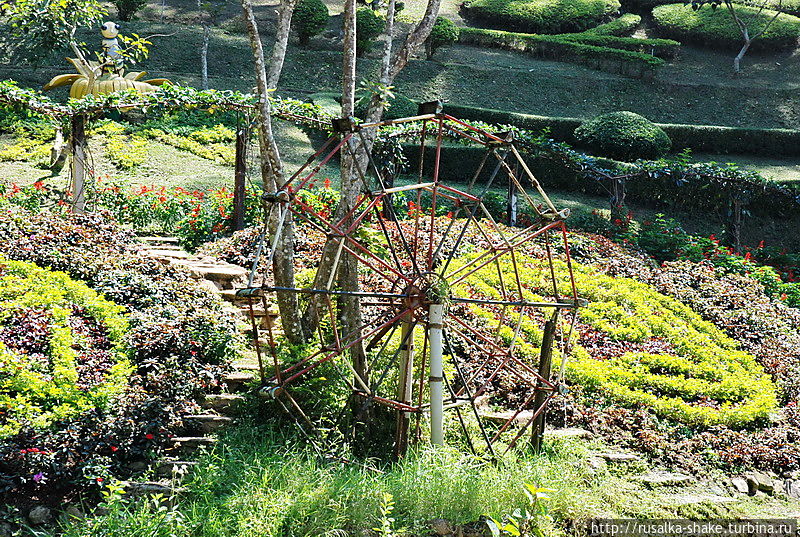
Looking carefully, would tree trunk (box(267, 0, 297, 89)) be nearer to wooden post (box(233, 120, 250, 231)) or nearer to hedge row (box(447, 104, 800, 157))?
wooden post (box(233, 120, 250, 231))

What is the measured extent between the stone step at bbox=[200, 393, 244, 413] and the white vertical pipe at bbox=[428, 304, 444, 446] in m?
1.57

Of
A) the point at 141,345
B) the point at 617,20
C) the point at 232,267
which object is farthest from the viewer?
the point at 617,20

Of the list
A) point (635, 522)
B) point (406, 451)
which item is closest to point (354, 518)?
point (406, 451)

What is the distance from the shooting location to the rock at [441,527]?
4570mm

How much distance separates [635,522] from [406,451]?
150 centimetres

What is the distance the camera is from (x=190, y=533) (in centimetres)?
438

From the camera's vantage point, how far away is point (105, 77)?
1508cm

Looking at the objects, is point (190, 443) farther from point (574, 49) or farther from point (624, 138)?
point (574, 49)

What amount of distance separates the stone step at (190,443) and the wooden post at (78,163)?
5.10 meters

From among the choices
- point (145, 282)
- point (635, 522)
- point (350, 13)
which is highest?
point (350, 13)

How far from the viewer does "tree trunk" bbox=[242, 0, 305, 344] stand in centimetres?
637

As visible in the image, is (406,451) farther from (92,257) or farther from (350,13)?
(92,257)

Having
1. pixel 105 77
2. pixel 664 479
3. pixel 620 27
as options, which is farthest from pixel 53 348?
pixel 620 27

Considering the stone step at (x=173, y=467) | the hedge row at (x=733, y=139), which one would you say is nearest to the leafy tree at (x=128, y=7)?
the hedge row at (x=733, y=139)
